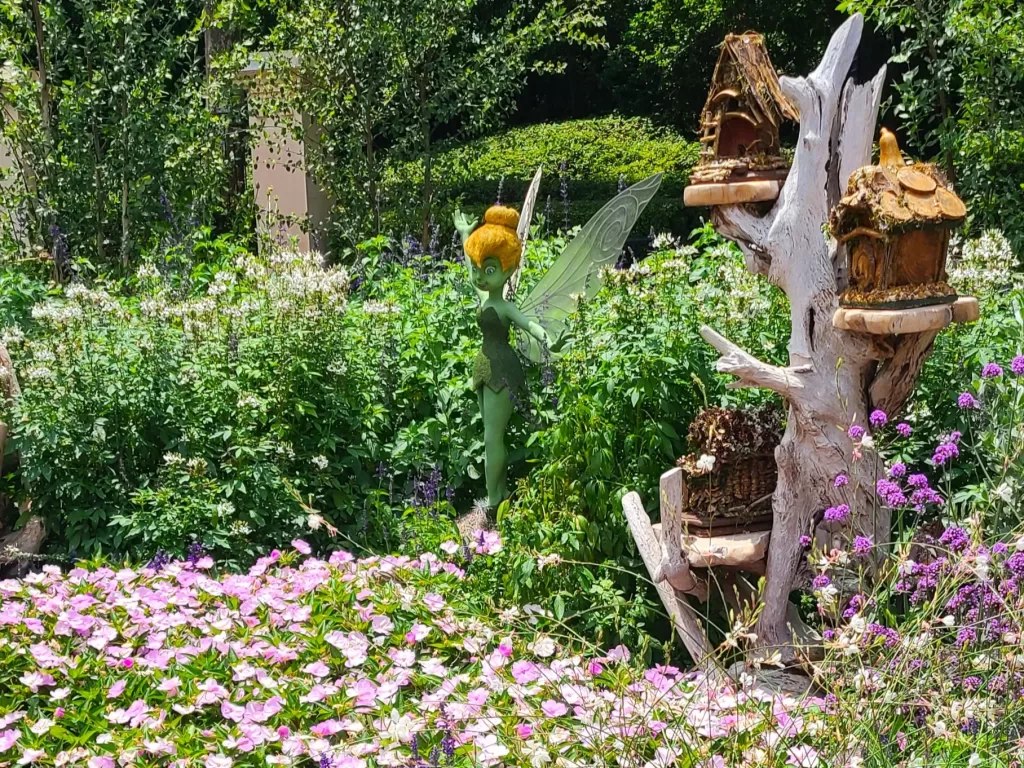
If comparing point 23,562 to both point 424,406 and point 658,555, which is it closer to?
point 424,406

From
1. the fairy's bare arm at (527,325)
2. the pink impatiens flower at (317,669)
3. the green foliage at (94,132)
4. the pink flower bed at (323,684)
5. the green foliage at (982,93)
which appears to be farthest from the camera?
the green foliage at (94,132)

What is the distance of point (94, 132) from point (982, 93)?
6114 mm

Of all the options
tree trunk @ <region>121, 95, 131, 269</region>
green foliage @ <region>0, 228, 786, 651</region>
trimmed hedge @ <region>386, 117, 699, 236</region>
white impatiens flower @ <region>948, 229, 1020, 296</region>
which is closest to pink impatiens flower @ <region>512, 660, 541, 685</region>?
green foliage @ <region>0, 228, 786, 651</region>

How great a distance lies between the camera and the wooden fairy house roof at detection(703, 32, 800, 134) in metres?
3.58

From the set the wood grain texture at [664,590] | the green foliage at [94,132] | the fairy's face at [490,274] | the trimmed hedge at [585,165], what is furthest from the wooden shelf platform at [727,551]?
the trimmed hedge at [585,165]

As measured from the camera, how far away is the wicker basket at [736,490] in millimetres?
3617

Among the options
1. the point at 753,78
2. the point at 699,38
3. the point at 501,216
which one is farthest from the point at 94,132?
the point at 699,38

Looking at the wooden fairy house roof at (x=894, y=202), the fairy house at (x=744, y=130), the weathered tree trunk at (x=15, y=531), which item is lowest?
the weathered tree trunk at (x=15, y=531)

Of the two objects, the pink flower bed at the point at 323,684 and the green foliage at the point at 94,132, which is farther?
the green foliage at the point at 94,132

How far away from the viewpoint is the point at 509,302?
4.57m

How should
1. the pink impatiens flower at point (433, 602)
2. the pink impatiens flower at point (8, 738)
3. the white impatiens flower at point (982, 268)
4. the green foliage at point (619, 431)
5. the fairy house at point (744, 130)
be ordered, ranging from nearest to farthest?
the pink impatiens flower at point (8, 738) → the pink impatiens flower at point (433, 602) → the fairy house at point (744, 130) → the green foliage at point (619, 431) → the white impatiens flower at point (982, 268)

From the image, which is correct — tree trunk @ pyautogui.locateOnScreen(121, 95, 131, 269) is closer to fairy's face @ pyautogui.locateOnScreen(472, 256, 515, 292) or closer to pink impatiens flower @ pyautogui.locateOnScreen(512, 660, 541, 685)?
fairy's face @ pyautogui.locateOnScreen(472, 256, 515, 292)

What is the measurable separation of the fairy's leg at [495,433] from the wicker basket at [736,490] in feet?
3.50

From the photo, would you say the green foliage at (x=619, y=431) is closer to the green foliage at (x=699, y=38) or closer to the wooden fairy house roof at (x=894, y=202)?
the wooden fairy house roof at (x=894, y=202)
